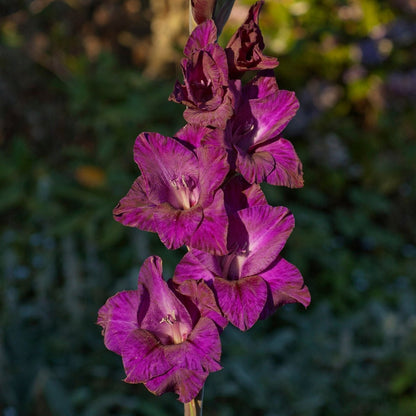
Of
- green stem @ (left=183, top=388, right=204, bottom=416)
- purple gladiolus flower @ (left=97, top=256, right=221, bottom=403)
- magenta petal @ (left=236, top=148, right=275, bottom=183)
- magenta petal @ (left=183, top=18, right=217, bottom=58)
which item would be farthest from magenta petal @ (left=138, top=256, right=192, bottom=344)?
magenta petal @ (left=183, top=18, right=217, bottom=58)

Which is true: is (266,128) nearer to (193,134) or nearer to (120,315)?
(193,134)

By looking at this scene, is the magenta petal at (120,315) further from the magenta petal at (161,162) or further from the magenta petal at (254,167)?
the magenta petal at (254,167)

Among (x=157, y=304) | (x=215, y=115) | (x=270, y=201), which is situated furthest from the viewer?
(x=270, y=201)

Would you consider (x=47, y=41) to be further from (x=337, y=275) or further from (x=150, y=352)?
(x=150, y=352)

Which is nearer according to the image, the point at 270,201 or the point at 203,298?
the point at 203,298

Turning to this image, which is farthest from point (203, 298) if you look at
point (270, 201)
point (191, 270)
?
point (270, 201)

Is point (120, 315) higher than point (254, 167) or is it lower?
lower

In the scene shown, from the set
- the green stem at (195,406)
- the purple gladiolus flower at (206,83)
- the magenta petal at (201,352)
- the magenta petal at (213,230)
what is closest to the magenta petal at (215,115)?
the purple gladiolus flower at (206,83)

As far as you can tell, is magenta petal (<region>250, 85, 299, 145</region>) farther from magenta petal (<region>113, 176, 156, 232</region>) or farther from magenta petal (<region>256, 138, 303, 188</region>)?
magenta petal (<region>113, 176, 156, 232</region>)
